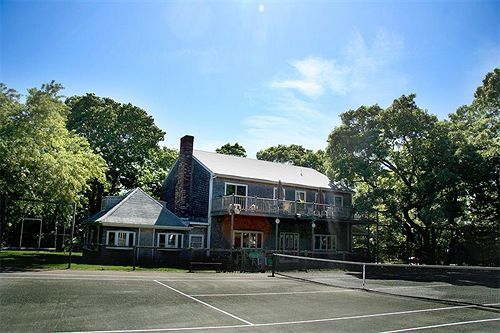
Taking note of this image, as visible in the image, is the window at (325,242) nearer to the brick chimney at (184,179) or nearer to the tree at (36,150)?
the brick chimney at (184,179)

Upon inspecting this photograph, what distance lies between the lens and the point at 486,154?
1173 inches

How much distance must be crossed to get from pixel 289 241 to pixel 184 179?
33.4ft

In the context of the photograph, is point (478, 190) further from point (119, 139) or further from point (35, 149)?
point (119, 139)

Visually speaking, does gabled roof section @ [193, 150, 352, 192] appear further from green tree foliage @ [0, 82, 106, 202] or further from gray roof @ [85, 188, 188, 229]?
green tree foliage @ [0, 82, 106, 202]

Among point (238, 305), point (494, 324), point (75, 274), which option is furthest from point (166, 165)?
point (494, 324)

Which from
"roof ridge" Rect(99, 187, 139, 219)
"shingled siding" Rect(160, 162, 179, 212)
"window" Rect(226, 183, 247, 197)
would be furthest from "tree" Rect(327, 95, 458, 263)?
"roof ridge" Rect(99, 187, 139, 219)

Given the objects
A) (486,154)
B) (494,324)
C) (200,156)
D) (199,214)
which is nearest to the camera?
(494,324)

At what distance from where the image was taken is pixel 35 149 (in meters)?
22.2

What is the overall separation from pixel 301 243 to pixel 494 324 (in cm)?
2417

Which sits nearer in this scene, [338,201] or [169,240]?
[169,240]

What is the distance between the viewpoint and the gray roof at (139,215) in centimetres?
2683

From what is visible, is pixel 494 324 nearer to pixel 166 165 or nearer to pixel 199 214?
pixel 199 214

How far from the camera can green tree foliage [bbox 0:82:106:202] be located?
22.1 metres

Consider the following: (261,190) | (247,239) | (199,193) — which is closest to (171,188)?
(199,193)
